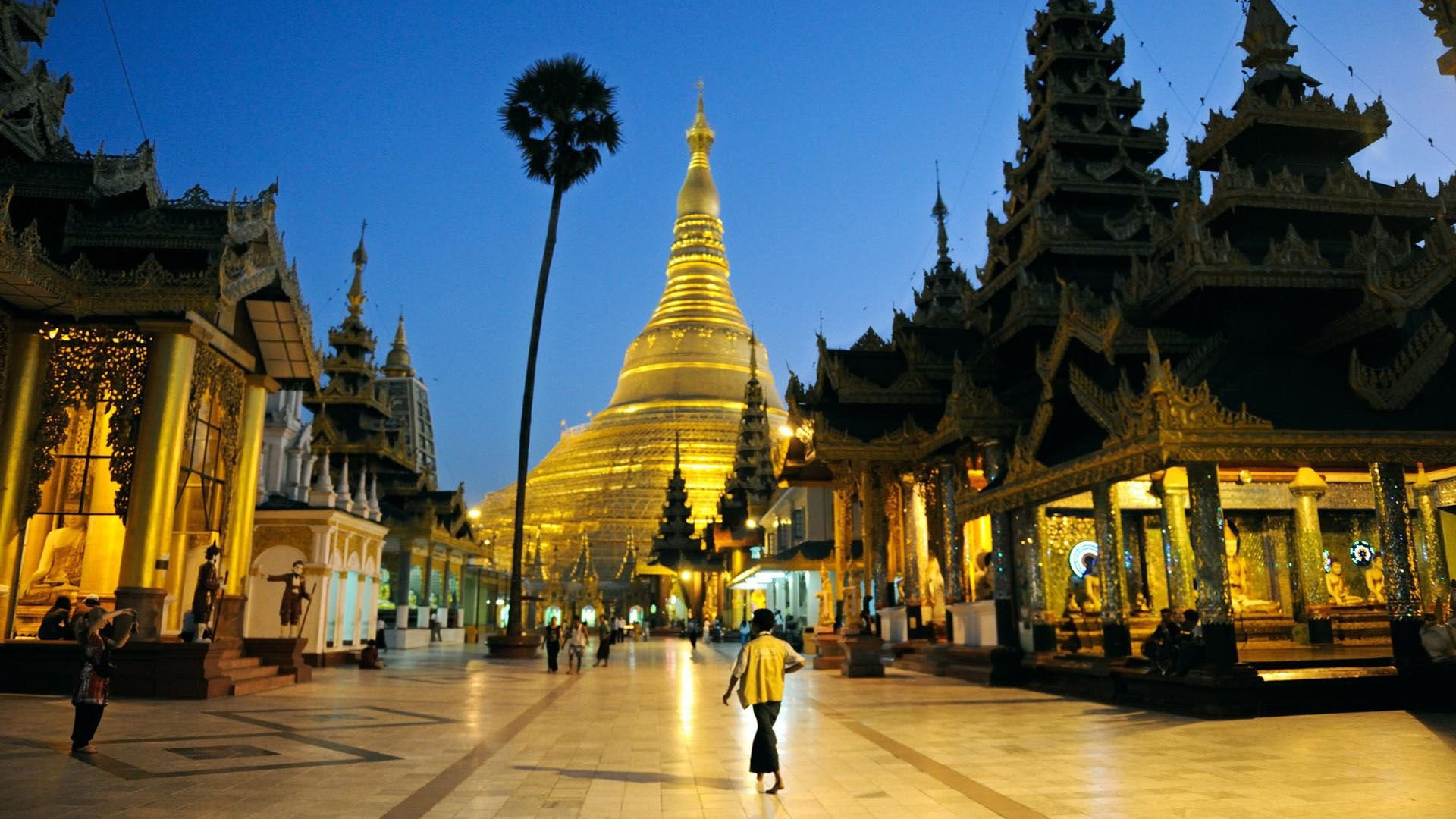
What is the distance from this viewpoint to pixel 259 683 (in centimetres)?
1616

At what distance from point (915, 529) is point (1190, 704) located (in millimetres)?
12207

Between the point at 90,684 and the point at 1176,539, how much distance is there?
14106 millimetres

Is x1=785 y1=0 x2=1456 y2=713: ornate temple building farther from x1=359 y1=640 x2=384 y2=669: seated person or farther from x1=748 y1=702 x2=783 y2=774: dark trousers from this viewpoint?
x1=359 y1=640 x2=384 y2=669: seated person

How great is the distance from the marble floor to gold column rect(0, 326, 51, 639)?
264 cm

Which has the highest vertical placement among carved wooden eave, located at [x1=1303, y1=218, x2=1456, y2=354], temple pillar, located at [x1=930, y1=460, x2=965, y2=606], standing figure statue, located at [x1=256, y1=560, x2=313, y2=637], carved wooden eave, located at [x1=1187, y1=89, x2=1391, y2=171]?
carved wooden eave, located at [x1=1187, y1=89, x2=1391, y2=171]

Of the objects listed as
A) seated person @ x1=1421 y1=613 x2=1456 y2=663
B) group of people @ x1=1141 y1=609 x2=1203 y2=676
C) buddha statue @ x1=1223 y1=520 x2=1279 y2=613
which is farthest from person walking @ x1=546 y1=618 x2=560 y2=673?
seated person @ x1=1421 y1=613 x2=1456 y2=663

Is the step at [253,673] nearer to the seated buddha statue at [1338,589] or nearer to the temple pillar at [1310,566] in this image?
the temple pillar at [1310,566]

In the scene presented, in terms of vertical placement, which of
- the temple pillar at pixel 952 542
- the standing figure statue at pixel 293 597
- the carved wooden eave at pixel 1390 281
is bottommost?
the standing figure statue at pixel 293 597

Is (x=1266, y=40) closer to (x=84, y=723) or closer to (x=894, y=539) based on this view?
(x=894, y=539)

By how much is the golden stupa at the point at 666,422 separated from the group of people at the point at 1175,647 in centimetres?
4871

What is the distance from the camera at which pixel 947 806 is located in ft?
21.9

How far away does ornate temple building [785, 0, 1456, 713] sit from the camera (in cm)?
1246

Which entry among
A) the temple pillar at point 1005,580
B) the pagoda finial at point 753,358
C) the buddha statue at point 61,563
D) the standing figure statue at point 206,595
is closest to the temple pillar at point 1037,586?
the temple pillar at point 1005,580

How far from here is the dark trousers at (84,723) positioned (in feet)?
29.0
